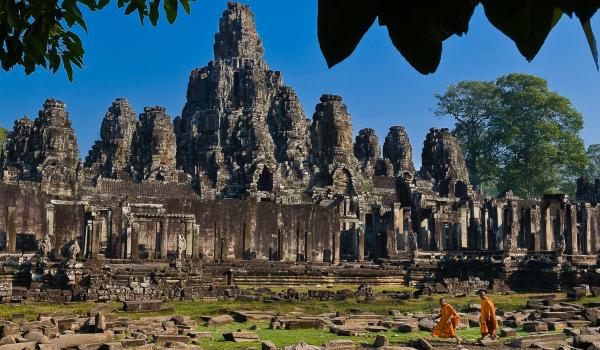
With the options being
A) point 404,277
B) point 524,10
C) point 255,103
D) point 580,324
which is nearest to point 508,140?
point 255,103

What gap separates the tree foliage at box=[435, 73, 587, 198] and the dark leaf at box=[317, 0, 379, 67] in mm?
61528

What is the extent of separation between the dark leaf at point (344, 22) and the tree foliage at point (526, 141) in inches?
2422

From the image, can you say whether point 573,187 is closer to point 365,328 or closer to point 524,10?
point 365,328

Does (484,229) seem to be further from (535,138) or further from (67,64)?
(67,64)

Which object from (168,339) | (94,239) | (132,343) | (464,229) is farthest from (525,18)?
(464,229)

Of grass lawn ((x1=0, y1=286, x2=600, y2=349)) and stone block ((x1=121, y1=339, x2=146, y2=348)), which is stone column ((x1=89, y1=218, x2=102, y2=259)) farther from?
stone block ((x1=121, y1=339, x2=146, y2=348))

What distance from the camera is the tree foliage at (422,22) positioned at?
51.3 inches

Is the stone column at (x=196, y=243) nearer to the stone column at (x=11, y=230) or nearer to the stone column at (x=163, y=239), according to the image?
the stone column at (x=163, y=239)

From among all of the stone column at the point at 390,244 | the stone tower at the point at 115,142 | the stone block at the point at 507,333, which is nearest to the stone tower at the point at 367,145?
the stone tower at the point at 115,142

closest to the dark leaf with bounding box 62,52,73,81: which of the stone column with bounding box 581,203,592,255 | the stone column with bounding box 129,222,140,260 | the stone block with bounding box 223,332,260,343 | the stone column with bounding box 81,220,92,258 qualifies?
the stone block with bounding box 223,332,260,343

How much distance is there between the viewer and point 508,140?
62250 millimetres

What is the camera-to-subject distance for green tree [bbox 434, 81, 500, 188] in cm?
6538

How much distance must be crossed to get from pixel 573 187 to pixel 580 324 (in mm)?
59108

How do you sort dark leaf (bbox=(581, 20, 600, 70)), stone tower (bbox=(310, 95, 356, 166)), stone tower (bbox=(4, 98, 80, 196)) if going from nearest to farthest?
1. dark leaf (bbox=(581, 20, 600, 70))
2. stone tower (bbox=(4, 98, 80, 196))
3. stone tower (bbox=(310, 95, 356, 166))
